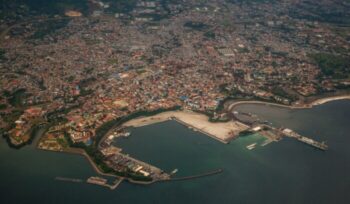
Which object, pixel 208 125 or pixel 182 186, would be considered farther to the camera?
pixel 208 125

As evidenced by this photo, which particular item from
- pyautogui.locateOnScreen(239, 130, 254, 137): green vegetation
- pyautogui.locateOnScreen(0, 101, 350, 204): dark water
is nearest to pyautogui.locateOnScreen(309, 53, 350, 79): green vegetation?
pyautogui.locateOnScreen(0, 101, 350, 204): dark water

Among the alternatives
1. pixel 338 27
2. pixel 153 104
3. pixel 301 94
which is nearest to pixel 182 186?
pixel 153 104

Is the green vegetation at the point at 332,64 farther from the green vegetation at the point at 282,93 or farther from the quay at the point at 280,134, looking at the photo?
the quay at the point at 280,134

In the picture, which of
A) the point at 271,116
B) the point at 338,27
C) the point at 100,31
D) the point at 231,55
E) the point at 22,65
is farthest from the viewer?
the point at 338,27

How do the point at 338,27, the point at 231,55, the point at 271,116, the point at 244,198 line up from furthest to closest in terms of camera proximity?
1. the point at 338,27
2. the point at 231,55
3. the point at 271,116
4. the point at 244,198

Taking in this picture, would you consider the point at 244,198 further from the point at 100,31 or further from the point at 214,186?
the point at 100,31

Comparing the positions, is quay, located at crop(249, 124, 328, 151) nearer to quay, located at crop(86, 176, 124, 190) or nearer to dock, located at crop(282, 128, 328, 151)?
dock, located at crop(282, 128, 328, 151)

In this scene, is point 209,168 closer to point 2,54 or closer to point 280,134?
point 280,134

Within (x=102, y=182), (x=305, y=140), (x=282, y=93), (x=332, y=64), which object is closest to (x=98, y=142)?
(x=102, y=182)
